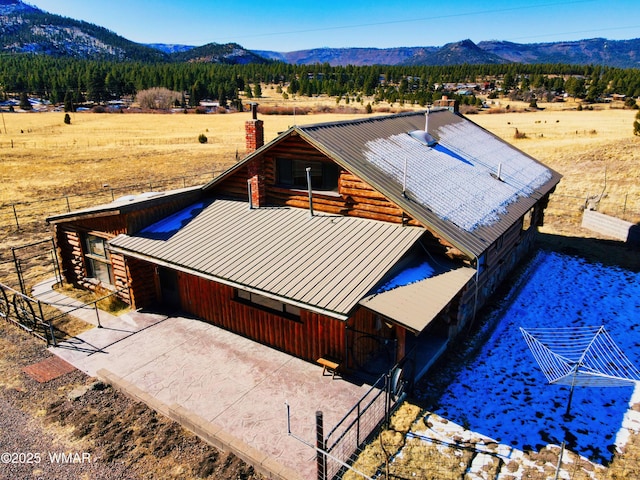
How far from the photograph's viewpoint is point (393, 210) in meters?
12.7

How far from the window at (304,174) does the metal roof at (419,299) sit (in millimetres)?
4450

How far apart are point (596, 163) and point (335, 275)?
3165 cm

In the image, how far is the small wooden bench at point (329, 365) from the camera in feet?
35.4

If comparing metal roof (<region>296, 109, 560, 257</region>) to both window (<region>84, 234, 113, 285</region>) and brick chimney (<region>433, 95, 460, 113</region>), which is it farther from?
window (<region>84, 234, 113, 285</region>)

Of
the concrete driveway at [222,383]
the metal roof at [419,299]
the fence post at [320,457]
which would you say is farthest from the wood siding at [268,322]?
the fence post at [320,457]

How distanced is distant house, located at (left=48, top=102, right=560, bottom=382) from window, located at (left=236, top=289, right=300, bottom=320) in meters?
0.04

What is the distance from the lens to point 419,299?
1024 cm

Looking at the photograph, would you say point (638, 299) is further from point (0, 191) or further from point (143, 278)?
point (0, 191)

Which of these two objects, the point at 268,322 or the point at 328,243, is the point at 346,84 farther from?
the point at 268,322

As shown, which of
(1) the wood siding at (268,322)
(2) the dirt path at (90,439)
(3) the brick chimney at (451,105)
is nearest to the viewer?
(2) the dirt path at (90,439)

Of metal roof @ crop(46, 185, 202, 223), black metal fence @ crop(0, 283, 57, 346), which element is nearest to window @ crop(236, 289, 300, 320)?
metal roof @ crop(46, 185, 202, 223)

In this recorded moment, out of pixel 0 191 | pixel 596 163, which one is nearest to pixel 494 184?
pixel 596 163

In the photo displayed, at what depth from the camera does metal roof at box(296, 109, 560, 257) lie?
12609 mm

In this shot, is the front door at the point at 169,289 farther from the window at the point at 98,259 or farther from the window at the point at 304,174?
the window at the point at 304,174
